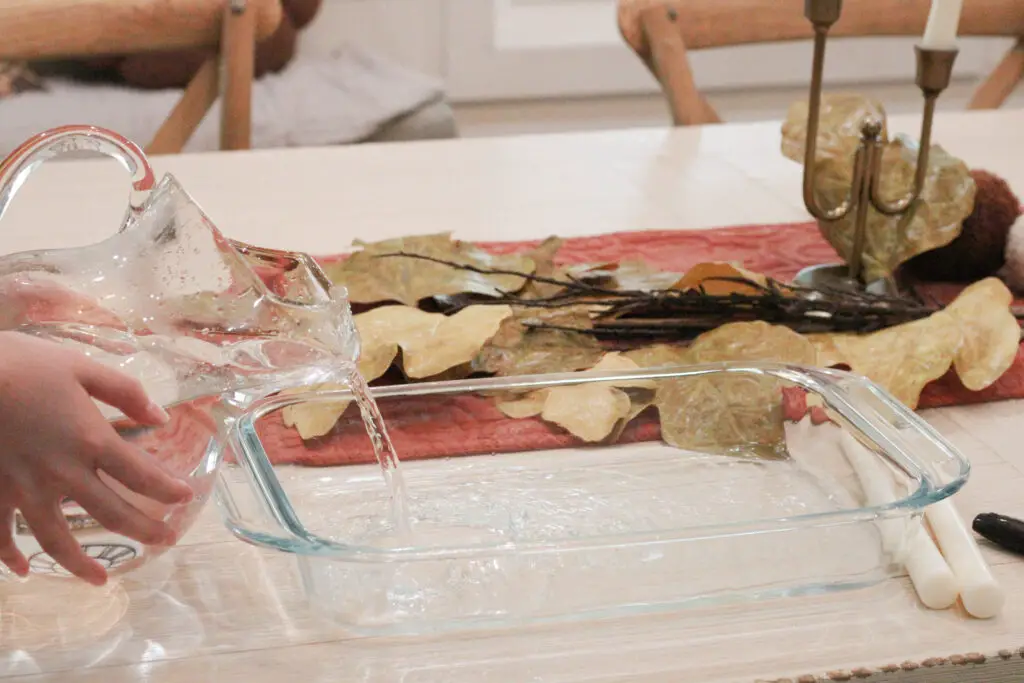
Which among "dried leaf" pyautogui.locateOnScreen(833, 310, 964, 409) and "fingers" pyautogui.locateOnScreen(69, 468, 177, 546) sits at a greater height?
"fingers" pyautogui.locateOnScreen(69, 468, 177, 546)

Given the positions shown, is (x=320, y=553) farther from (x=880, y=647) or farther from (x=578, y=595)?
(x=880, y=647)

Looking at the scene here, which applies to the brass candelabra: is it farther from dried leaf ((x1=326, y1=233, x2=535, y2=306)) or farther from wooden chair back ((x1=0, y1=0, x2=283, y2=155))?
wooden chair back ((x1=0, y1=0, x2=283, y2=155))

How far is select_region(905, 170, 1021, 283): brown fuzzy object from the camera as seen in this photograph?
807mm

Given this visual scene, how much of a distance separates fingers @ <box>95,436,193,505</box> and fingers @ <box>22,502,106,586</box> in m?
0.03

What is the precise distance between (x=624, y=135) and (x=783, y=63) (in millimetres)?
1309

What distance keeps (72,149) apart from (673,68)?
3.48ft

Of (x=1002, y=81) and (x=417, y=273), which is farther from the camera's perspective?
(x=1002, y=81)

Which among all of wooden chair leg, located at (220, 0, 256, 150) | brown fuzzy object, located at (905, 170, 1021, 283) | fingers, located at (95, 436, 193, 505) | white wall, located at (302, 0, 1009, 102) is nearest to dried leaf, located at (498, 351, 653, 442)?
fingers, located at (95, 436, 193, 505)

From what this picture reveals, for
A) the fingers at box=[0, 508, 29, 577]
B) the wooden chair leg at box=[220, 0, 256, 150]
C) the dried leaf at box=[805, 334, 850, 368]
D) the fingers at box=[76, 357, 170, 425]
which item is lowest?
the wooden chair leg at box=[220, 0, 256, 150]

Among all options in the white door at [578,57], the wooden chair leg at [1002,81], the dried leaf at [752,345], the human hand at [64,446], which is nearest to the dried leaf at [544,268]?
the dried leaf at [752,345]

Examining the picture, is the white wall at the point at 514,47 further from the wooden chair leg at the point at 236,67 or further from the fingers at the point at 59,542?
the fingers at the point at 59,542

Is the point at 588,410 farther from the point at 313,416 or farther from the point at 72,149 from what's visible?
the point at 72,149

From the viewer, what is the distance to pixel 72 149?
462 mm

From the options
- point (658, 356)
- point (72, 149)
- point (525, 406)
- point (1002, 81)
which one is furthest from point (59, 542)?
point (1002, 81)
